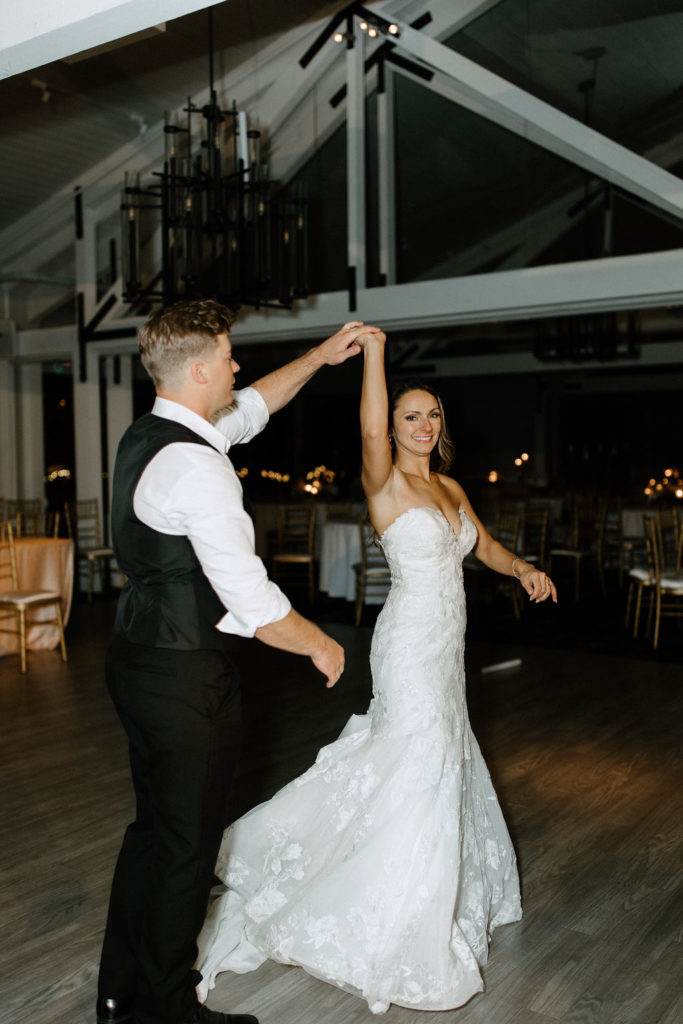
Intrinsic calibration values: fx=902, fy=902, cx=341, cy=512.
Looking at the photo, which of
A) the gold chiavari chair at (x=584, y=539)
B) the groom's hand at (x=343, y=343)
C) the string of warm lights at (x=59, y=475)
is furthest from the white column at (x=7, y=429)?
the groom's hand at (x=343, y=343)

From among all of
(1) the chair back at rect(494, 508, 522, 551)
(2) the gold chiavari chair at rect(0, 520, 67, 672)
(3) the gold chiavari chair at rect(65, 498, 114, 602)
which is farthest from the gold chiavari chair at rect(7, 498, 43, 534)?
(1) the chair back at rect(494, 508, 522, 551)

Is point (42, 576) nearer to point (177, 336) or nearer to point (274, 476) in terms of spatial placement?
point (177, 336)

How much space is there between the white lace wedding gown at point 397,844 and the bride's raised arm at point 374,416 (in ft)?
0.52

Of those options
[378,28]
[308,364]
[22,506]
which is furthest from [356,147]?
[308,364]

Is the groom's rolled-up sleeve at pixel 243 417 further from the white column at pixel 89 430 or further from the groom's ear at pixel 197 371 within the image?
the white column at pixel 89 430

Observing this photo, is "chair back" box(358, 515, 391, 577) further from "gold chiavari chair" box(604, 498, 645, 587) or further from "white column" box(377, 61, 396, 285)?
"gold chiavari chair" box(604, 498, 645, 587)

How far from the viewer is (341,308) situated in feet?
26.9

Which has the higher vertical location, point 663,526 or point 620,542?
point 663,526

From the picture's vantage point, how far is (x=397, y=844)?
8.05 ft

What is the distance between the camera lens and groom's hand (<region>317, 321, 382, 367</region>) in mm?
2410

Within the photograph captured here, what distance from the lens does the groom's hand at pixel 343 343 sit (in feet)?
7.91

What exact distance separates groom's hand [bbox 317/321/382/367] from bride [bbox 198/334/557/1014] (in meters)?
0.03

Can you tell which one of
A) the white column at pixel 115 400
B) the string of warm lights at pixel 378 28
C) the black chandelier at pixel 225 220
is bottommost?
the white column at pixel 115 400

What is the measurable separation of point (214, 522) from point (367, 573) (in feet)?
19.5
